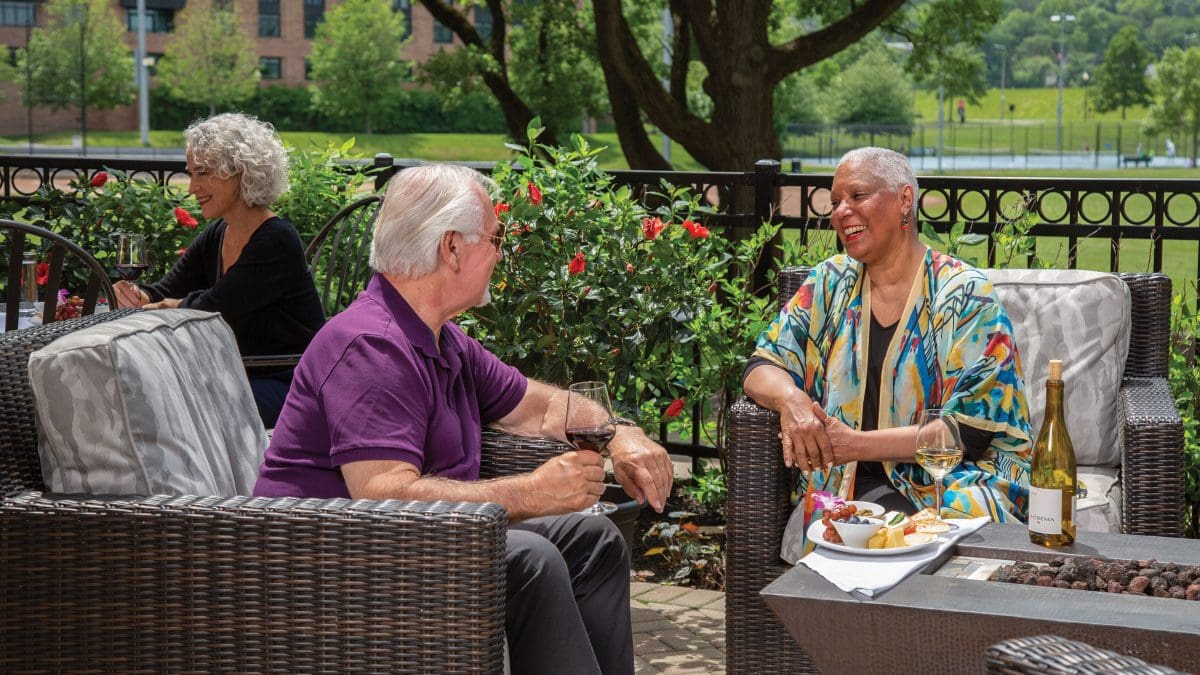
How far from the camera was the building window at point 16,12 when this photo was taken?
261 ft

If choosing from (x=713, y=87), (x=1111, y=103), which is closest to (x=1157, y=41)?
(x=1111, y=103)

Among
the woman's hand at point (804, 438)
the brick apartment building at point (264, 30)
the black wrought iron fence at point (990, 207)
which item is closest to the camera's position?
the woman's hand at point (804, 438)

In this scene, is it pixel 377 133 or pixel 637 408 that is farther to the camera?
pixel 377 133

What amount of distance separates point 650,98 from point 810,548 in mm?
12210

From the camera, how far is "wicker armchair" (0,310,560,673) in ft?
7.38

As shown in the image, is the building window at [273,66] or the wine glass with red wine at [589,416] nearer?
the wine glass with red wine at [589,416]

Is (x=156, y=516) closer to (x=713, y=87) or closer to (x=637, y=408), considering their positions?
(x=637, y=408)

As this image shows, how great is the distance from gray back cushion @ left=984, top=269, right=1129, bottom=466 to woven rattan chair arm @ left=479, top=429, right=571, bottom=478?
59.8 inches

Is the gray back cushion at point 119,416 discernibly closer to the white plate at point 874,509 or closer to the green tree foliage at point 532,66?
the white plate at point 874,509

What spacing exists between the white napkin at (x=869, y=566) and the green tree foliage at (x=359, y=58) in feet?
222

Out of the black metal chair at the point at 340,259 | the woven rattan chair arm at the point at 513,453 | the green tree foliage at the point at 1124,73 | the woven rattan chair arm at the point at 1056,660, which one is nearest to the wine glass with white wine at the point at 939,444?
the woven rattan chair arm at the point at 513,453

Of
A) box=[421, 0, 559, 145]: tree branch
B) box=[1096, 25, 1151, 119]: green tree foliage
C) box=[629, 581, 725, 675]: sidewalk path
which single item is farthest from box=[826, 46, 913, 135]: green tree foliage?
box=[629, 581, 725, 675]: sidewalk path

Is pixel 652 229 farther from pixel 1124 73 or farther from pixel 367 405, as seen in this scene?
pixel 1124 73

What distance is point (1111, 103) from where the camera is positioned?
10619 cm
